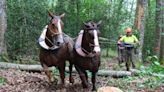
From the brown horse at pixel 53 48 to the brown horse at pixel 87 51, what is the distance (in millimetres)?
318

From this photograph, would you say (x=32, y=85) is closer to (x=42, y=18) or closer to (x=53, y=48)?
(x=53, y=48)

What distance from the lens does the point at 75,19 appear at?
23.1 m

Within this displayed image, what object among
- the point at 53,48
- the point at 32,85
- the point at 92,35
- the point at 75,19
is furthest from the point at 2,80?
the point at 75,19

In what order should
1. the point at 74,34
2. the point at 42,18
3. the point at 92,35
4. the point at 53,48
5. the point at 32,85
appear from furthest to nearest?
the point at 74,34 < the point at 42,18 < the point at 32,85 < the point at 53,48 < the point at 92,35

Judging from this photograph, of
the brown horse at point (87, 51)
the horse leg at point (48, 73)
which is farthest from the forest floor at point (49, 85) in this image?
the brown horse at point (87, 51)

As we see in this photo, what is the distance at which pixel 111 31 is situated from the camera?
25125 mm

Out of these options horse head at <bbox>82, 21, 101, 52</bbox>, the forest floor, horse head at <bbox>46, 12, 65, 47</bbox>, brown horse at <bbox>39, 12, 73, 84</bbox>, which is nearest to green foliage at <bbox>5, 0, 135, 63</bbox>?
the forest floor

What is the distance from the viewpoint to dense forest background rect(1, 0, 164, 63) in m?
18.2

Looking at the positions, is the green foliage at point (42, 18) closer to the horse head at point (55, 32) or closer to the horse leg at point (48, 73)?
the horse leg at point (48, 73)

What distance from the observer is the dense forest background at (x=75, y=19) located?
18.2m

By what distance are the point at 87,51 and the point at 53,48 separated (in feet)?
3.06

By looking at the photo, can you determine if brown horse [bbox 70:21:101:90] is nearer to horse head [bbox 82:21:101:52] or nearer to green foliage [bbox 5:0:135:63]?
horse head [bbox 82:21:101:52]

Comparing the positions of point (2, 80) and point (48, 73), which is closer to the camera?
point (48, 73)

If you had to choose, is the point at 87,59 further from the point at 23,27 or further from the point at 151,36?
the point at 151,36
